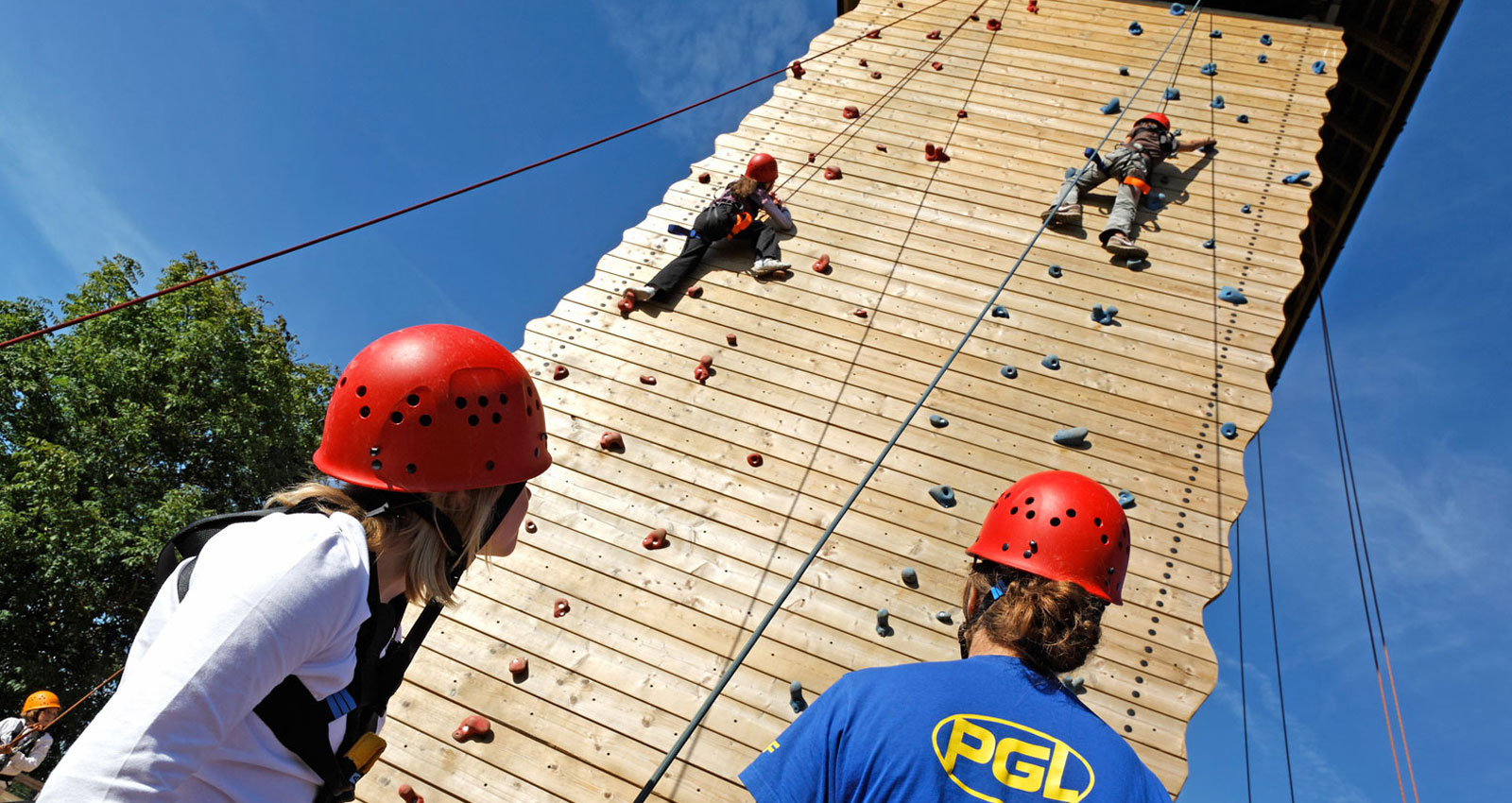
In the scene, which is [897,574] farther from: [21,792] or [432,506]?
[21,792]

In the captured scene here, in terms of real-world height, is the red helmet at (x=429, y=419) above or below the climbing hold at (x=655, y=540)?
below

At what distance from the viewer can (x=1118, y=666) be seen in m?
3.37

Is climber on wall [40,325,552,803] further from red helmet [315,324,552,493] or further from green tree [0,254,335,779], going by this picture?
green tree [0,254,335,779]

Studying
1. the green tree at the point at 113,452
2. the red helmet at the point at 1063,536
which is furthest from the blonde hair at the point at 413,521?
the green tree at the point at 113,452

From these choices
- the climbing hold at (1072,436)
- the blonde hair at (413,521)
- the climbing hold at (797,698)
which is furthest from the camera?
the climbing hold at (1072,436)

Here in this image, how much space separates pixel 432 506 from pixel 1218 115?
620cm

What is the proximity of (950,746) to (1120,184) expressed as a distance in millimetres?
4840

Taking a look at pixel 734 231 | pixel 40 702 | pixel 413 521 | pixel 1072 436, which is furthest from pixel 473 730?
pixel 40 702

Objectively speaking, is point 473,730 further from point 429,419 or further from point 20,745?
point 20,745

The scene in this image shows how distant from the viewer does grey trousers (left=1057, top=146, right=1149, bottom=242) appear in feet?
16.8

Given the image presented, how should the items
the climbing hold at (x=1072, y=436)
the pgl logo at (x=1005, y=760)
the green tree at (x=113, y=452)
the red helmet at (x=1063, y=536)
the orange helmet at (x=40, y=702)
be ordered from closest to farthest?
the pgl logo at (x=1005, y=760), the red helmet at (x=1063, y=536), the climbing hold at (x=1072, y=436), the orange helmet at (x=40, y=702), the green tree at (x=113, y=452)

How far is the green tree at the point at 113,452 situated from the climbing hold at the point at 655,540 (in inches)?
481

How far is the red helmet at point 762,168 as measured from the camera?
5.52m

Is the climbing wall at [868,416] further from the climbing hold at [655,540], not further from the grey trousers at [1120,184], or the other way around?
the grey trousers at [1120,184]
